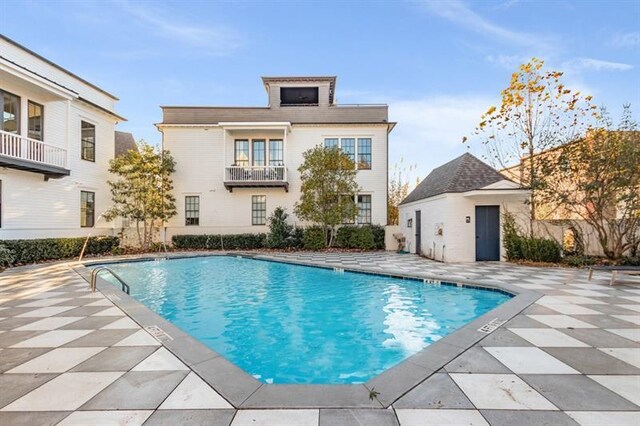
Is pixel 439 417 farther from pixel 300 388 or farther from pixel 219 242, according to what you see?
pixel 219 242

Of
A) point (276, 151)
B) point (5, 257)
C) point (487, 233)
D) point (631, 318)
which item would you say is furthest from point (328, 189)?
point (5, 257)

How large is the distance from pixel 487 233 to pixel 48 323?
1253 centimetres

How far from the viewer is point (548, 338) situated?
364 centimetres

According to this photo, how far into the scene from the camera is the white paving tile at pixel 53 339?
3.40 m

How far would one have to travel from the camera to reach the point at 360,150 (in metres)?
17.0

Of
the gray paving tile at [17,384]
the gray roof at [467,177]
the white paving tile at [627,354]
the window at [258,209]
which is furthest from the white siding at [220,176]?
the gray paving tile at [17,384]

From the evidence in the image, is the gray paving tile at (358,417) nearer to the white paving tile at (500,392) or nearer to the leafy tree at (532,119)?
the white paving tile at (500,392)

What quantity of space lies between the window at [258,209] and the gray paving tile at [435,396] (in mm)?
14923

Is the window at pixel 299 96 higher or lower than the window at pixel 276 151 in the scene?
higher

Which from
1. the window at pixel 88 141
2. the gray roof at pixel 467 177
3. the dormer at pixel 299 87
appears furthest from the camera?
the dormer at pixel 299 87

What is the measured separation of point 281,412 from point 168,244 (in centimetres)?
1643

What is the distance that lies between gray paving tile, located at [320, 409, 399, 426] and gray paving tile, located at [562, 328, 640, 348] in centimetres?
301

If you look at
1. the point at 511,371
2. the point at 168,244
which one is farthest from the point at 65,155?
the point at 511,371

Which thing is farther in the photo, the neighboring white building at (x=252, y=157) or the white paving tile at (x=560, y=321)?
the neighboring white building at (x=252, y=157)
